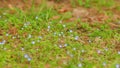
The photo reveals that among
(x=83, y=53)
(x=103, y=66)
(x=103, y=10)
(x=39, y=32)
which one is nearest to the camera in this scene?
(x=103, y=66)

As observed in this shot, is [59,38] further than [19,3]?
No

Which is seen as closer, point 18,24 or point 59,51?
point 59,51

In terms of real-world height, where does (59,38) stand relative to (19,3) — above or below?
below

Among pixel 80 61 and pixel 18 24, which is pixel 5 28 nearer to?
pixel 18 24

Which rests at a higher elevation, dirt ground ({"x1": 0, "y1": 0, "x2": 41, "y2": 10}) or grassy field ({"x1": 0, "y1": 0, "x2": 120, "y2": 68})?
dirt ground ({"x1": 0, "y1": 0, "x2": 41, "y2": 10})

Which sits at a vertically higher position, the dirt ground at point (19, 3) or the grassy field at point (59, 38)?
the dirt ground at point (19, 3)

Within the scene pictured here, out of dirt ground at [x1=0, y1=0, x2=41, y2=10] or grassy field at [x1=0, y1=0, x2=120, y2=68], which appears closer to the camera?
grassy field at [x1=0, y1=0, x2=120, y2=68]

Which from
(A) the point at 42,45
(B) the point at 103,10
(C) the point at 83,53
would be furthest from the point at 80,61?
(B) the point at 103,10

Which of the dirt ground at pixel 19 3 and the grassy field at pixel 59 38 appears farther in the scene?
the dirt ground at pixel 19 3
